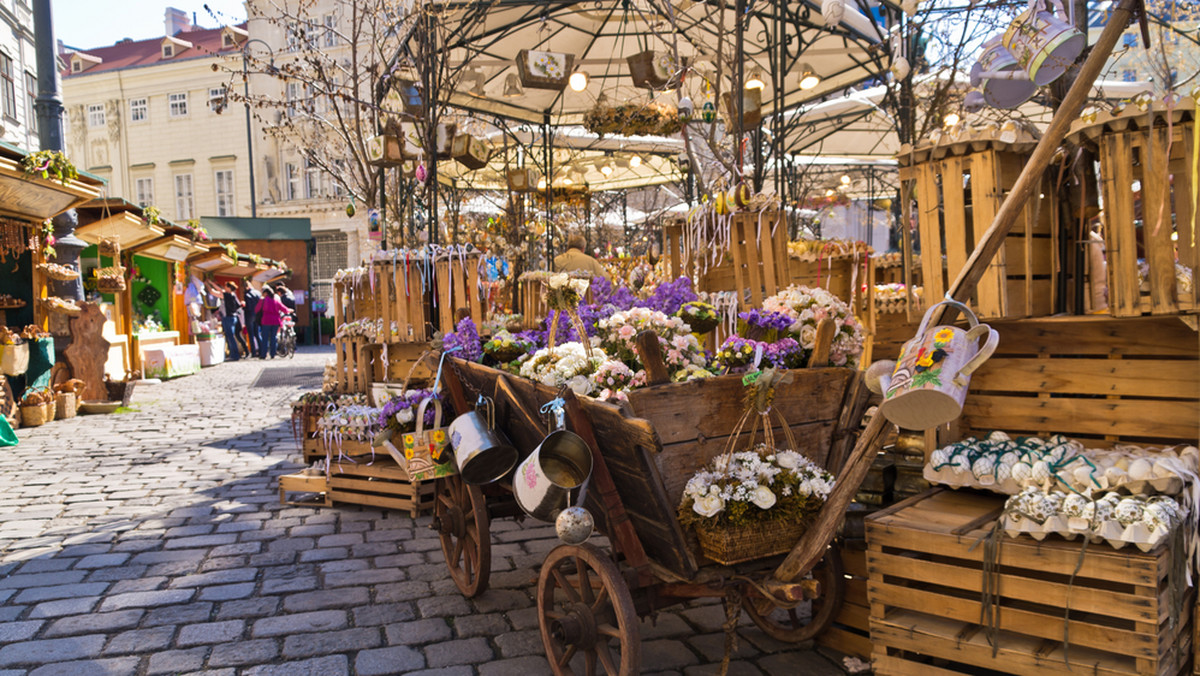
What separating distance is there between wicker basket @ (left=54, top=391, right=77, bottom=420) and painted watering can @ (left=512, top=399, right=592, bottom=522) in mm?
9853

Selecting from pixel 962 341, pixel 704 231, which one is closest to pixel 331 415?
pixel 704 231

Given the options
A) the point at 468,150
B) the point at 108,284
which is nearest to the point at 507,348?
the point at 468,150

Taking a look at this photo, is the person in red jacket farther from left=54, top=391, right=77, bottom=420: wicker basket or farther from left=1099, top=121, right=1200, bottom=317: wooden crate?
left=1099, top=121, right=1200, bottom=317: wooden crate

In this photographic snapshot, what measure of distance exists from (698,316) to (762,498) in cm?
108

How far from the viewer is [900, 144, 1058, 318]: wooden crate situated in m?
3.00

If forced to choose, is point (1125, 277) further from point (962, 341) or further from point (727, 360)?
point (727, 360)

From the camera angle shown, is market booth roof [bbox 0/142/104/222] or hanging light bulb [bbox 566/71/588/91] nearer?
market booth roof [bbox 0/142/104/222]

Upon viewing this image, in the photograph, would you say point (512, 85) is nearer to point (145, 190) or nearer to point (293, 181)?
point (293, 181)

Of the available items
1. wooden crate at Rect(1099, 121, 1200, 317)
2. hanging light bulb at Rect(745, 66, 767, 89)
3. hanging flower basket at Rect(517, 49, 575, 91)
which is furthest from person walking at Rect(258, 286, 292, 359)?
wooden crate at Rect(1099, 121, 1200, 317)

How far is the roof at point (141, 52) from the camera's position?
35.1 meters

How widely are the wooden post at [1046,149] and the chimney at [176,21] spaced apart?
46.3m

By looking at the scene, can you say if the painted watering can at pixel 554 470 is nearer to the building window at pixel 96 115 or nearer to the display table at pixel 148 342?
the display table at pixel 148 342

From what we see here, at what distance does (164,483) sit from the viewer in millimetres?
6301

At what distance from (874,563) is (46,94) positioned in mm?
10811
